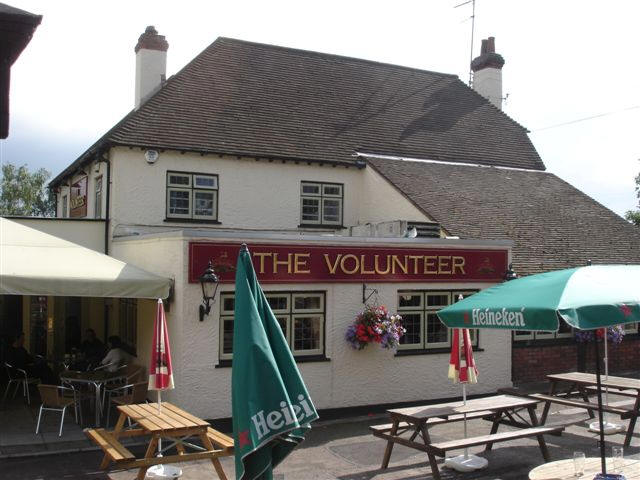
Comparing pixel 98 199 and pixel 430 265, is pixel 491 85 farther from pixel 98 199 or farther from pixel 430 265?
pixel 98 199

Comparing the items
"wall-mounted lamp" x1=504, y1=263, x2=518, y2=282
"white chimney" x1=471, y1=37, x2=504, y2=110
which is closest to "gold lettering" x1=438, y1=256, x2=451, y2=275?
"wall-mounted lamp" x1=504, y1=263, x2=518, y2=282

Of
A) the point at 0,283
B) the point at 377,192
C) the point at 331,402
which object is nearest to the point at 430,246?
the point at 331,402

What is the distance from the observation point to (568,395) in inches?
444

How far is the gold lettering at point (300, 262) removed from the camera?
38.3 feet

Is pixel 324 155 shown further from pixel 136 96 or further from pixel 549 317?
pixel 549 317

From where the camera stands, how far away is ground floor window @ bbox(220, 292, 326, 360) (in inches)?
463

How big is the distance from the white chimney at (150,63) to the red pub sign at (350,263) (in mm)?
8586

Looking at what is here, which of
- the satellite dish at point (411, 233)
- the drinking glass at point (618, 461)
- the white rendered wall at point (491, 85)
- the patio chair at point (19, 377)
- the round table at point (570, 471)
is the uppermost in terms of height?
the white rendered wall at point (491, 85)

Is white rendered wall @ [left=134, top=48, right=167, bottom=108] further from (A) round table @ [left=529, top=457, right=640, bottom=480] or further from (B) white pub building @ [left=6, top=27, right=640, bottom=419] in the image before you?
(A) round table @ [left=529, top=457, right=640, bottom=480]

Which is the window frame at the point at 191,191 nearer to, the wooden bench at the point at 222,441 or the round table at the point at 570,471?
the wooden bench at the point at 222,441

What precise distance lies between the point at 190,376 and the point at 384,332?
3.27 meters

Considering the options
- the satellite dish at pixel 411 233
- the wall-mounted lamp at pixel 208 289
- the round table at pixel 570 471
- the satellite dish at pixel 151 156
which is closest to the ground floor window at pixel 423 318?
the satellite dish at pixel 411 233

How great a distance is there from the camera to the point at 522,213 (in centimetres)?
1786

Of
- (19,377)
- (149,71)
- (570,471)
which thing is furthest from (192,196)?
(570,471)
